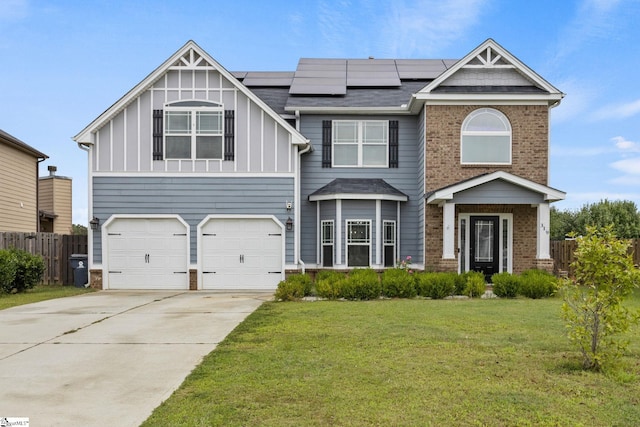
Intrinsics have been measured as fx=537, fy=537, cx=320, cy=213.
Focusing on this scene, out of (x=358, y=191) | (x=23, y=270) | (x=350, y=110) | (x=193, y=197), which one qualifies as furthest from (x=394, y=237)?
(x=23, y=270)

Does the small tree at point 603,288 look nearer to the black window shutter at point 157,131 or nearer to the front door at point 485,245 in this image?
the front door at point 485,245

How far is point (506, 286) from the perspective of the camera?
13383mm

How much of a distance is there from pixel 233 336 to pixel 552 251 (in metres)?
14.7

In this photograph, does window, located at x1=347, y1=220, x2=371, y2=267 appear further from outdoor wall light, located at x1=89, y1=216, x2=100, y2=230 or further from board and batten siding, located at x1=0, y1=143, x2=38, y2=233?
board and batten siding, located at x1=0, y1=143, x2=38, y2=233

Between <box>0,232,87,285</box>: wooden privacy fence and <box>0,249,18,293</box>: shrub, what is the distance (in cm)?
307

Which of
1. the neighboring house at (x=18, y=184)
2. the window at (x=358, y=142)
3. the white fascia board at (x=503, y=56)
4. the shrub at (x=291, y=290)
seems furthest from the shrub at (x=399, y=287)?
the neighboring house at (x=18, y=184)

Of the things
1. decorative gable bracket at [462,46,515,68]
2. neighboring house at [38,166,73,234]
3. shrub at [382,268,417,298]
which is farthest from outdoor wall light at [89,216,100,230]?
neighboring house at [38,166,73,234]

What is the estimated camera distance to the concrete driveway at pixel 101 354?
4992 mm

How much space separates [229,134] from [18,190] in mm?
13015

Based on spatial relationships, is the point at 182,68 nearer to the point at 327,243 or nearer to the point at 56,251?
the point at 327,243

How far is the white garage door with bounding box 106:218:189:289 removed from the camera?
1656 cm

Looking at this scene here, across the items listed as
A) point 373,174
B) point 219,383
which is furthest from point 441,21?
point 219,383

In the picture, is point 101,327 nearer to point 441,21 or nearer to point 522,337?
point 522,337

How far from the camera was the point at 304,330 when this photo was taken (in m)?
8.55
